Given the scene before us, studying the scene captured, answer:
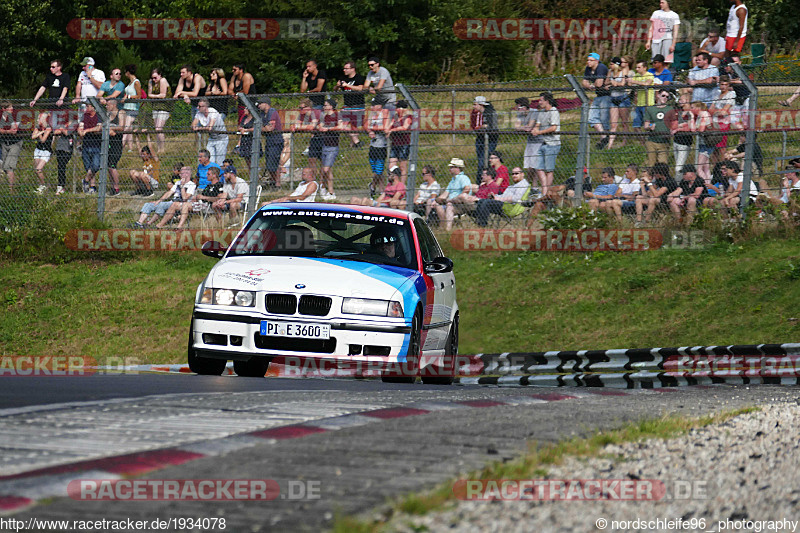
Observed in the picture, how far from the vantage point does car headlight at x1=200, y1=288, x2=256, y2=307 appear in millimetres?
9438

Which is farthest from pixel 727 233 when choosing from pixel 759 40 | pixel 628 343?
pixel 759 40

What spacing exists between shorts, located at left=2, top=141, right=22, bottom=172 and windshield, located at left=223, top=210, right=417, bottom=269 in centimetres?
1002

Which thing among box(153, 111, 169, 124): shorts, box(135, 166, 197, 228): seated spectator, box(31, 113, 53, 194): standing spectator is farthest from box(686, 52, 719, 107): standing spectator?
box(31, 113, 53, 194): standing spectator

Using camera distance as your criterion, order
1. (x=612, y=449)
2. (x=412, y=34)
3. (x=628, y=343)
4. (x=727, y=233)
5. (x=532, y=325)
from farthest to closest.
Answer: (x=412, y=34)
(x=727, y=233)
(x=532, y=325)
(x=628, y=343)
(x=612, y=449)

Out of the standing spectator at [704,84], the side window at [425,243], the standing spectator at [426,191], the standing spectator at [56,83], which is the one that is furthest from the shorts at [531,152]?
the standing spectator at [56,83]

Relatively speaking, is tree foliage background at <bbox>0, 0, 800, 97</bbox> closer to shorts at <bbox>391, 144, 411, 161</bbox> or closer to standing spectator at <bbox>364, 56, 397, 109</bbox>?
standing spectator at <bbox>364, 56, 397, 109</bbox>

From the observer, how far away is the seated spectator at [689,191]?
1582 centimetres

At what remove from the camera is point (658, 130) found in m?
16.2

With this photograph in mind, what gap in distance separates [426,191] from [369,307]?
315 inches

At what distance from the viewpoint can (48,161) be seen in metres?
19.2

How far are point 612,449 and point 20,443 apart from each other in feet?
9.32

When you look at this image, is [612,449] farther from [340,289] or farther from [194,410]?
[340,289]

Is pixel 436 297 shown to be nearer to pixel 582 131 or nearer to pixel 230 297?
pixel 230 297

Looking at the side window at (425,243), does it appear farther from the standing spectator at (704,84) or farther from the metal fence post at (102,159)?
the metal fence post at (102,159)
